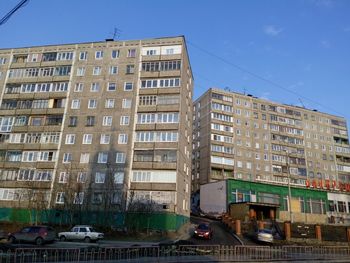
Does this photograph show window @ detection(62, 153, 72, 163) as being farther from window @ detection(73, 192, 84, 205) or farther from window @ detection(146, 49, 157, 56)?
window @ detection(146, 49, 157, 56)

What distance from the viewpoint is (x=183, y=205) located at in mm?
50812

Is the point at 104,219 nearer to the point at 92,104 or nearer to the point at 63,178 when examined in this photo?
the point at 63,178

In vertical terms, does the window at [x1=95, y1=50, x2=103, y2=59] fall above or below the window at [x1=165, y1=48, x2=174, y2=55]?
above

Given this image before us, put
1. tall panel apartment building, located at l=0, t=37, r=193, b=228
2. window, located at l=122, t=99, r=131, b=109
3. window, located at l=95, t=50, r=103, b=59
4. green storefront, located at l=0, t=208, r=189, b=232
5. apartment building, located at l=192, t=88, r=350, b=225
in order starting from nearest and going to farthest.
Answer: green storefront, located at l=0, t=208, r=189, b=232 → tall panel apartment building, located at l=0, t=37, r=193, b=228 → window, located at l=122, t=99, r=131, b=109 → window, located at l=95, t=50, r=103, b=59 → apartment building, located at l=192, t=88, r=350, b=225

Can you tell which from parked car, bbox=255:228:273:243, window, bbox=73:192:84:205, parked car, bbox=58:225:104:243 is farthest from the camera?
window, bbox=73:192:84:205

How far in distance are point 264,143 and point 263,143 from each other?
0.33m

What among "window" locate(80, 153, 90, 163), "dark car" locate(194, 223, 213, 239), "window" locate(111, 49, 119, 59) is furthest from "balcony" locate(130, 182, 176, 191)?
"window" locate(111, 49, 119, 59)

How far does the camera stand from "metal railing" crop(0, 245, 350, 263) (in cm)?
1417

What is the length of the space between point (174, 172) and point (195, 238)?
40.3 feet

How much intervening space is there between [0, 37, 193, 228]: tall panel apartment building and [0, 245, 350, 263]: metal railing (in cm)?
2672

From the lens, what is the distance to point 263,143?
296 ft

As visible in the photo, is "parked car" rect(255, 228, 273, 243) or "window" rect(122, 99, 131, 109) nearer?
"parked car" rect(255, 228, 273, 243)

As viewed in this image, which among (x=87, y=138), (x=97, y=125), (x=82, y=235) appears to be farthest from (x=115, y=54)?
(x=82, y=235)

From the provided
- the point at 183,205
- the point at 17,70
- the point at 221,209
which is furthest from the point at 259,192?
the point at 17,70
